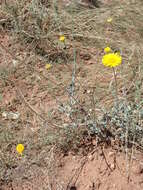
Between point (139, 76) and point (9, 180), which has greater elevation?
point (139, 76)

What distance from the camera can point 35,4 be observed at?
2.82m

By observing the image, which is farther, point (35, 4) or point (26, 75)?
point (35, 4)

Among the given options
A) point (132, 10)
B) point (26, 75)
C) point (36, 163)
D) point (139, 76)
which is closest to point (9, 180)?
point (36, 163)

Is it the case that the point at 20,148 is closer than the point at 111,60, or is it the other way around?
the point at 111,60

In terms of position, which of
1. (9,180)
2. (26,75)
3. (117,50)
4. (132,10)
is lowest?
(9,180)

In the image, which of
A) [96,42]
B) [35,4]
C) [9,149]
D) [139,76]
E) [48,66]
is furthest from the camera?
[35,4]

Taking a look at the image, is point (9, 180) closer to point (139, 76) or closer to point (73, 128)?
point (73, 128)

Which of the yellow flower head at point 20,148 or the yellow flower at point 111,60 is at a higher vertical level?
the yellow flower at point 111,60

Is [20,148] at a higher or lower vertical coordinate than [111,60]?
lower

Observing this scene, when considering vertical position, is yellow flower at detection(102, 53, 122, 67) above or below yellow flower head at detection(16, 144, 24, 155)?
above

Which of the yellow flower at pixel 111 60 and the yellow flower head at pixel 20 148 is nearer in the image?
the yellow flower at pixel 111 60

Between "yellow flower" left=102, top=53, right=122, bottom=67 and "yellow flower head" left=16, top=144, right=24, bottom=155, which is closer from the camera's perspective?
"yellow flower" left=102, top=53, right=122, bottom=67

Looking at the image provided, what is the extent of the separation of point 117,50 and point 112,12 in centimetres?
46

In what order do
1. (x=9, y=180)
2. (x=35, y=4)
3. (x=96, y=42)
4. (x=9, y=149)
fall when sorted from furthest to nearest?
1. (x=35, y=4)
2. (x=96, y=42)
3. (x=9, y=149)
4. (x=9, y=180)
